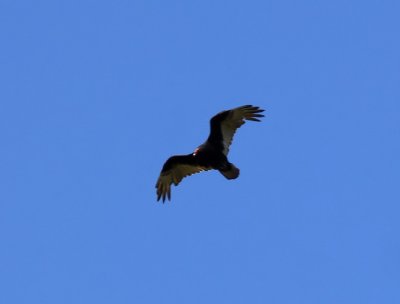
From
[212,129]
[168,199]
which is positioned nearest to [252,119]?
[212,129]

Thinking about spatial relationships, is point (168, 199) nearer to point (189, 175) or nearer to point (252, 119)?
point (189, 175)

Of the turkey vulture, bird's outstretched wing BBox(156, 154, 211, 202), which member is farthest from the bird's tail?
bird's outstretched wing BBox(156, 154, 211, 202)

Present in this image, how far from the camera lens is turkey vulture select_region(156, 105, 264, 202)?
84.1 feet

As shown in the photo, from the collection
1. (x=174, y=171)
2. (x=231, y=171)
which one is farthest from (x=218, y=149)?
(x=174, y=171)

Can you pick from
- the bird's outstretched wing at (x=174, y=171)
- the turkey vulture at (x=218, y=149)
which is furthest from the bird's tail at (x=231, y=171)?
the bird's outstretched wing at (x=174, y=171)

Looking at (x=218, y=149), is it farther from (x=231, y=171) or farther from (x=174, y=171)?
(x=174, y=171)

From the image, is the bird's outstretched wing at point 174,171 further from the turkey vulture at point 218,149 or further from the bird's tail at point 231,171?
the bird's tail at point 231,171

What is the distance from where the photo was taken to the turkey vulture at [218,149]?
2562 cm

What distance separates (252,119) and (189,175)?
1773 millimetres

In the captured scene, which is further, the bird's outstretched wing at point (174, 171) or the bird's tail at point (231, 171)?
the bird's outstretched wing at point (174, 171)

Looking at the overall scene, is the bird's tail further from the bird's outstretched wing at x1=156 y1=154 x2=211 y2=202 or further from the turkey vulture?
the bird's outstretched wing at x1=156 y1=154 x2=211 y2=202

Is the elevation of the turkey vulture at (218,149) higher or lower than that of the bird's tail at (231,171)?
higher

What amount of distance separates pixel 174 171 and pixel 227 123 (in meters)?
1.58

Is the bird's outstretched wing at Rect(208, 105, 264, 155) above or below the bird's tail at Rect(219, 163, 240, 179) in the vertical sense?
above
